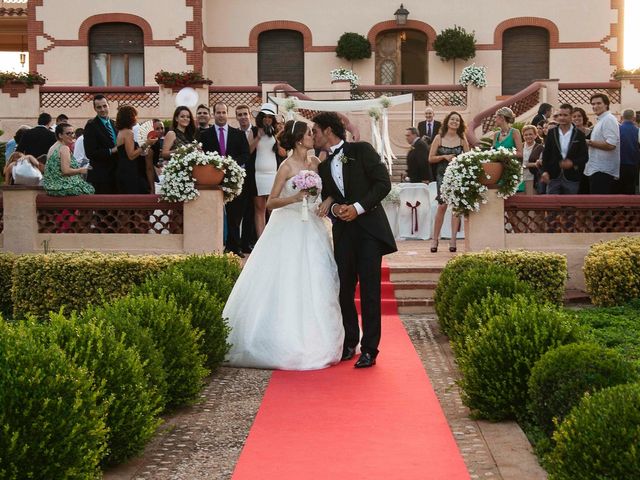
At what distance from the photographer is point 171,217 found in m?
13.5

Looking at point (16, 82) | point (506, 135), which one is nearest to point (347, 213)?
point (506, 135)

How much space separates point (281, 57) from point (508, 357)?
2884 centimetres

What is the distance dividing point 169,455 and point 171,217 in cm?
716

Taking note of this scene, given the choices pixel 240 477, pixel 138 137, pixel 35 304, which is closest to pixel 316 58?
pixel 138 137

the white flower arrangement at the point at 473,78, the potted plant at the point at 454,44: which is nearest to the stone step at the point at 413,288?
the white flower arrangement at the point at 473,78

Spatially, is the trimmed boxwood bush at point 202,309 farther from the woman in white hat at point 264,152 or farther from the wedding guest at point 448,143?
the wedding guest at point 448,143

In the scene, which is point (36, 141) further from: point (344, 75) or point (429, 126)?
point (344, 75)

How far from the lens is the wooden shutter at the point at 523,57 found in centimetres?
3472

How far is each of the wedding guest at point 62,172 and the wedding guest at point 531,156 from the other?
648 cm

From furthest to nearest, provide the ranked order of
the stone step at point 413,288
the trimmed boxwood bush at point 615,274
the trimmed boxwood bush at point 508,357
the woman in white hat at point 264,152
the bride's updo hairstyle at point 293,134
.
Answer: the woman in white hat at point 264,152 → the stone step at point 413,288 → the trimmed boxwood bush at point 615,274 → the bride's updo hairstyle at point 293,134 → the trimmed boxwood bush at point 508,357

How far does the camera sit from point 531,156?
15.8 m

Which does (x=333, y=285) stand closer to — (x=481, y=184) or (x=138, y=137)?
(x=481, y=184)

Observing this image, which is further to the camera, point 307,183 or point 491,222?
point 491,222

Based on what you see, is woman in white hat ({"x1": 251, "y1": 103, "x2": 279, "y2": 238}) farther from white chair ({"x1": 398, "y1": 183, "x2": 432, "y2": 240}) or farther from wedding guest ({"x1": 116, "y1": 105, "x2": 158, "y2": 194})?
white chair ({"x1": 398, "y1": 183, "x2": 432, "y2": 240})
